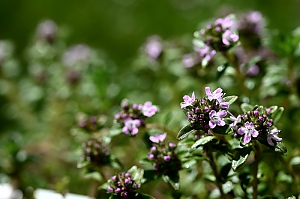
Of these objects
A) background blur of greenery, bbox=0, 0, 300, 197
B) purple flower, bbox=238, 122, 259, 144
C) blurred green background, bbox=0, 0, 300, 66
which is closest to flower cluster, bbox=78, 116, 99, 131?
purple flower, bbox=238, 122, 259, 144

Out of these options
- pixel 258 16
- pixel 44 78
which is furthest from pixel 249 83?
pixel 44 78

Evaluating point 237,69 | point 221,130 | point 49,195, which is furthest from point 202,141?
point 49,195

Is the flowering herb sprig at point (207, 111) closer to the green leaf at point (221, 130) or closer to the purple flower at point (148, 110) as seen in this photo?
the green leaf at point (221, 130)

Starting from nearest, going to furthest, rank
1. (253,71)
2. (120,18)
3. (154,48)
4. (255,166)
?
(255,166)
(253,71)
(154,48)
(120,18)

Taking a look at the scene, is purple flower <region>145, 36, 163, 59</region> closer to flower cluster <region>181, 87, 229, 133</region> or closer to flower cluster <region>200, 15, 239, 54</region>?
flower cluster <region>200, 15, 239, 54</region>

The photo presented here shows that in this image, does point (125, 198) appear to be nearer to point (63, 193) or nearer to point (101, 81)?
point (63, 193)

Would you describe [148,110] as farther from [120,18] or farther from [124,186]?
[120,18]
